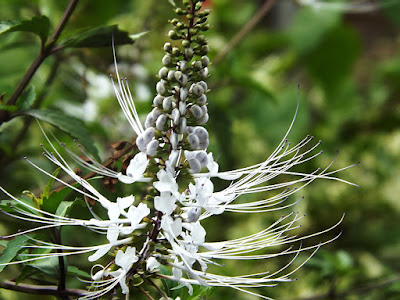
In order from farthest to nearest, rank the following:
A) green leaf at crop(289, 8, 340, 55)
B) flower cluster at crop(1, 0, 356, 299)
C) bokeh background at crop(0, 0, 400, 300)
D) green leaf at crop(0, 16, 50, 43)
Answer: green leaf at crop(289, 8, 340, 55) < bokeh background at crop(0, 0, 400, 300) < green leaf at crop(0, 16, 50, 43) < flower cluster at crop(1, 0, 356, 299)

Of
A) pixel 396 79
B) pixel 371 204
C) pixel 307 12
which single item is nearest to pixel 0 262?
pixel 307 12

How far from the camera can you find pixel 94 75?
167 centimetres

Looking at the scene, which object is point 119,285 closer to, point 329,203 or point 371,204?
point 329,203

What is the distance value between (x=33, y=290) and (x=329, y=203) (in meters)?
1.49

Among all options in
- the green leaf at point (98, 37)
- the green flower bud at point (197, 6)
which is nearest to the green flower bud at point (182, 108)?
the green flower bud at point (197, 6)

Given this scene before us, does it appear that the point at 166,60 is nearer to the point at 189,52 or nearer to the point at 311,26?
the point at 189,52

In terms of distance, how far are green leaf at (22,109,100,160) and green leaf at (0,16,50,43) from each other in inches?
4.6

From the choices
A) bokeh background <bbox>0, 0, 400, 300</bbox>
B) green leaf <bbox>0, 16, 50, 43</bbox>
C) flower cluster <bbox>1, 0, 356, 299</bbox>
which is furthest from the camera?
bokeh background <bbox>0, 0, 400, 300</bbox>

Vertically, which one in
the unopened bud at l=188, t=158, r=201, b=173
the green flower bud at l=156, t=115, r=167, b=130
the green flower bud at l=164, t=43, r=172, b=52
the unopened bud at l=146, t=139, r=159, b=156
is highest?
the green flower bud at l=164, t=43, r=172, b=52

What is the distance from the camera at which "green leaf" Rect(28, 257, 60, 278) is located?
730mm

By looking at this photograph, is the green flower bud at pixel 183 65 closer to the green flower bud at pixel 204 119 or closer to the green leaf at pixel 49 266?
the green flower bud at pixel 204 119

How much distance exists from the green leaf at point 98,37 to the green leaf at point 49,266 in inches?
12.8

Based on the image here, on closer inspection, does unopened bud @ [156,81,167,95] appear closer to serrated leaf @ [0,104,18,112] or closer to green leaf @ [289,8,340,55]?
serrated leaf @ [0,104,18,112]

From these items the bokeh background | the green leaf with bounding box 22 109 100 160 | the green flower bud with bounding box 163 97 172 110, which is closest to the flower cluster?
the green flower bud with bounding box 163 97 172 110
